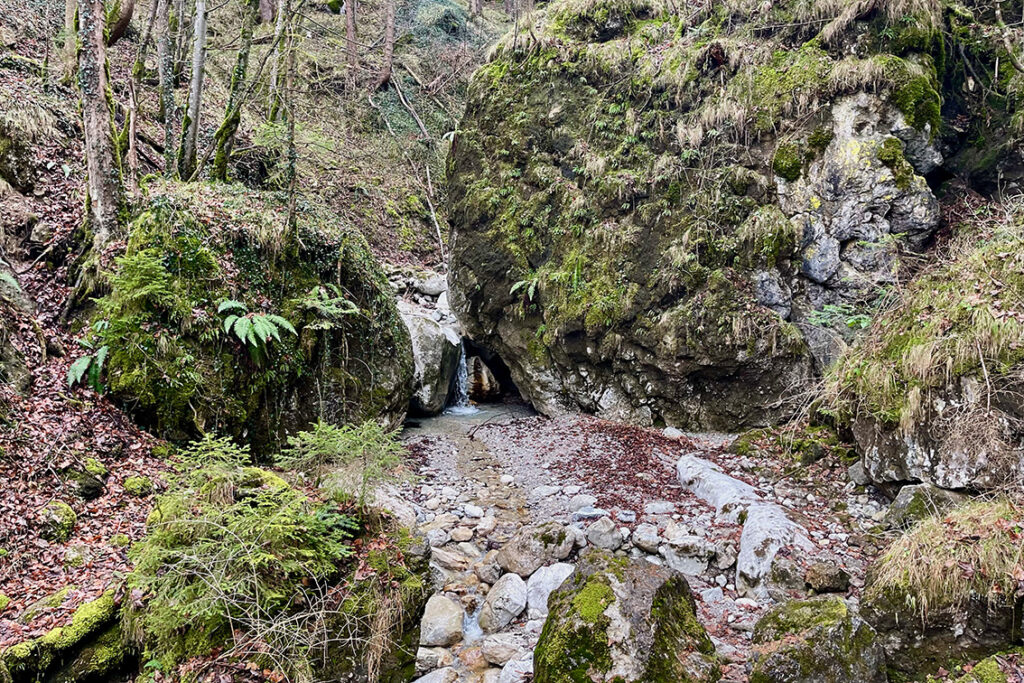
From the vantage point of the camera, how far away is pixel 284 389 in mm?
7145

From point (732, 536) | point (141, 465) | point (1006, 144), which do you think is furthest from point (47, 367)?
point (1006, 144)

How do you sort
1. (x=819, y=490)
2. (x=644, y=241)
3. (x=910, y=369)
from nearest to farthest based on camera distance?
(x=910, y=369)
(x=819, y=490)
(x=644, y=241)

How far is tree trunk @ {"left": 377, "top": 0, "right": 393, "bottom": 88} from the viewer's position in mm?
16953

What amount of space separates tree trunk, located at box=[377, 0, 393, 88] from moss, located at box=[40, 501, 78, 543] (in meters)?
17.2

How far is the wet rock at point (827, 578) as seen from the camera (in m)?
4.12

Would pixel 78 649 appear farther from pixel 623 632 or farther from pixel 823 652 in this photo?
pixel 823 652

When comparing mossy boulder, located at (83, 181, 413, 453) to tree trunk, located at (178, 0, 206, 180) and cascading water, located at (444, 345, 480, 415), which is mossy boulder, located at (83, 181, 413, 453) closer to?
tree trunk, located at (178, 0, 206, 180)

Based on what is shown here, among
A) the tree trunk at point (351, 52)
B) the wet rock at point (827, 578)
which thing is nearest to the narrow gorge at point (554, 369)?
the wet rock at point (827, 578)

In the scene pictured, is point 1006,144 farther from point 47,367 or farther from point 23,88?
point 23,88

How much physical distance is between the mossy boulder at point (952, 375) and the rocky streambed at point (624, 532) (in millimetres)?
808

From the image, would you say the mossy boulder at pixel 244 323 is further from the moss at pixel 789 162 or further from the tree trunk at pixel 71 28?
the moss at pixel 789 162

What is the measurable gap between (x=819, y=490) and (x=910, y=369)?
1667mm

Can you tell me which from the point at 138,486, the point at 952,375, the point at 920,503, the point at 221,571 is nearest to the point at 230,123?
the point at 138,486

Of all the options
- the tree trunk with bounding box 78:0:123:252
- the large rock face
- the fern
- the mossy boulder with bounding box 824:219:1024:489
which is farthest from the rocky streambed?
the tree trunk with bounding box 78:0:123:252
